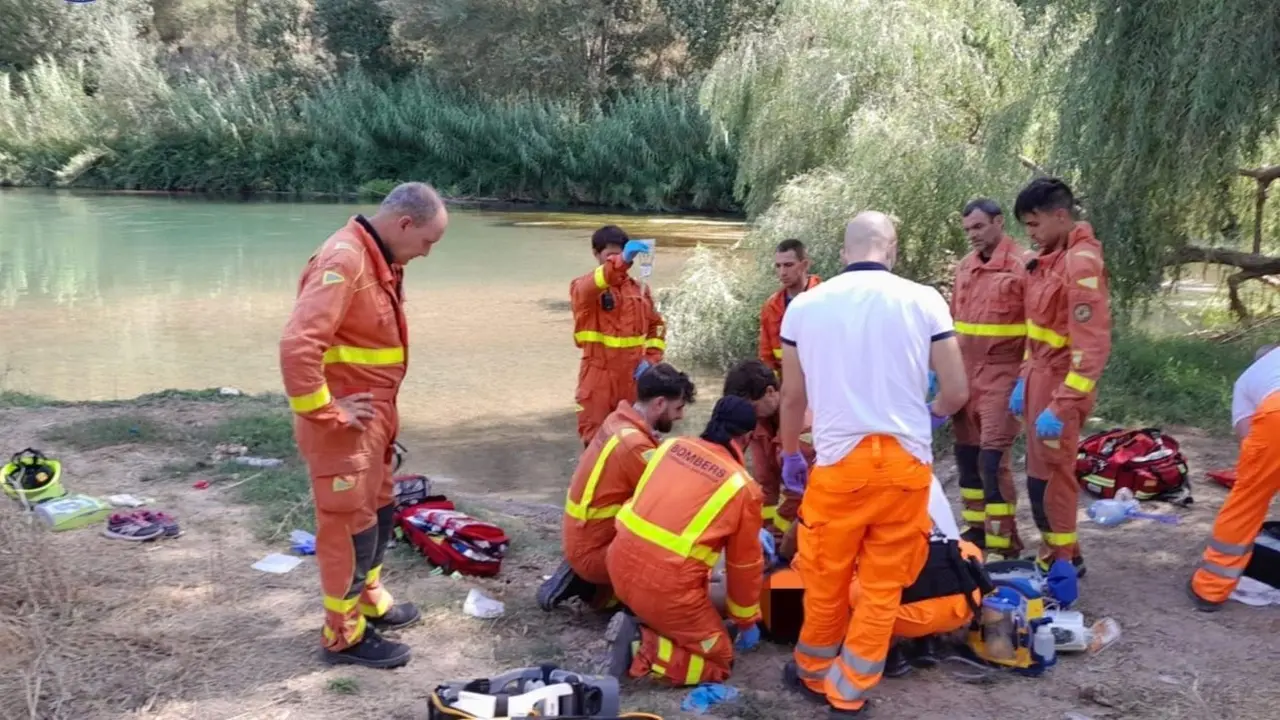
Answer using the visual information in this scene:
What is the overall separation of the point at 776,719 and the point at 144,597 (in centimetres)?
291

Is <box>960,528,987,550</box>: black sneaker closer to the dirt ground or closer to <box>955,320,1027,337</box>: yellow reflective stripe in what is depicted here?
the dirt ground

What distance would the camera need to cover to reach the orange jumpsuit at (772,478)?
592cm

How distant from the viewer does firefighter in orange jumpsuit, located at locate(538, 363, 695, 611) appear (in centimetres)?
462

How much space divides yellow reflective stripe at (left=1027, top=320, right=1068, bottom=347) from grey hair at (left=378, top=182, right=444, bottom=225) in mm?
2904

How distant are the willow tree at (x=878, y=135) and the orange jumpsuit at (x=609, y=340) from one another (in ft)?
16.0

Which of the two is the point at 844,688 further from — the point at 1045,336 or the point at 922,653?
the point at 1045,336

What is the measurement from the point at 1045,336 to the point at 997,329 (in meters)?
0.34

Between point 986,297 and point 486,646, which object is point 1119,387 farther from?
point 486,646

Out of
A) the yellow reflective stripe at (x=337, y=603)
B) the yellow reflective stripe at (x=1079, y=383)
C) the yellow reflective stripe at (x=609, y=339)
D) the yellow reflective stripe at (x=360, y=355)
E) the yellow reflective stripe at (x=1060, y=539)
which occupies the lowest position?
the yellow reflective stripe at (x=337, y=603)

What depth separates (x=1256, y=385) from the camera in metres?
4.72

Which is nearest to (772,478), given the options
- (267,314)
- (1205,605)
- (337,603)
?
(1205,605)

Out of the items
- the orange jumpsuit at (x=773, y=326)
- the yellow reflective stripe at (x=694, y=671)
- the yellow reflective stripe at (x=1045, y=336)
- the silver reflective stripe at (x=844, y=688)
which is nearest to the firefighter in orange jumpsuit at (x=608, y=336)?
the orange jumpsuit at (x=773, y=326)

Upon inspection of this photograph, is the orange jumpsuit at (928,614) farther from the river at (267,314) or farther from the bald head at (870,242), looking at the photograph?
the river at (267,314)

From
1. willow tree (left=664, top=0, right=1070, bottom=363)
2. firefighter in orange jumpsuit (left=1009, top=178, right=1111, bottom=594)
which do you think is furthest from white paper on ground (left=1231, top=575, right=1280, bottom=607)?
willow tree (left=664, top=0, right=1070, bottom=363)
